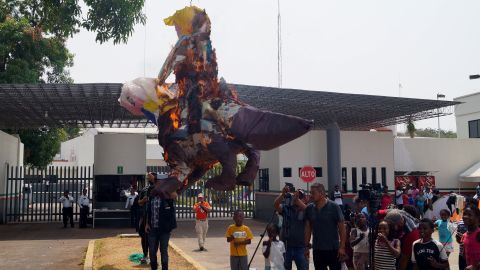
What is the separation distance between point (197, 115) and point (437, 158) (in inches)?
870

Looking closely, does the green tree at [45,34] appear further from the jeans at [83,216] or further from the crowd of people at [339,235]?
the jeans at [83,216]

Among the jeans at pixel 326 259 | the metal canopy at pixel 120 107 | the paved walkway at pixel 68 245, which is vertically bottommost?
the paved walkway at pixel 68 245

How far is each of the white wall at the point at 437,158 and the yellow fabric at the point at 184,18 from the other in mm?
20706

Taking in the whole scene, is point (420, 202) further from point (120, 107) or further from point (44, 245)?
point (44, 245)

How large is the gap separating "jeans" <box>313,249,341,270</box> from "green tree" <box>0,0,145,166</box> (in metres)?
4.54

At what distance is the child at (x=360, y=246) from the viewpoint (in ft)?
24.8

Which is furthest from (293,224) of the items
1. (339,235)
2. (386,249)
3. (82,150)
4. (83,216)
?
(82,150)

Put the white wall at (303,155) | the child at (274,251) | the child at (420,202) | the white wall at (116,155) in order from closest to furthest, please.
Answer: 1. the child at (274,251)
2. the child at (420,202)
3. the white wall at (116,155)
4. the white wall at (303,155)

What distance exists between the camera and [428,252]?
6059 mm

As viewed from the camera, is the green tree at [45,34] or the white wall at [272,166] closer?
the green tree at [45,34]

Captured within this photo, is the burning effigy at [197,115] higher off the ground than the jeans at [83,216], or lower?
higher

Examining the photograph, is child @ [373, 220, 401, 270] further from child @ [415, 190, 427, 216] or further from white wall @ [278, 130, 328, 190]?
white wall @ [278, 130, 328, 190]

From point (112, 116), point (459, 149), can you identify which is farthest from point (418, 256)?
point (459, 149)

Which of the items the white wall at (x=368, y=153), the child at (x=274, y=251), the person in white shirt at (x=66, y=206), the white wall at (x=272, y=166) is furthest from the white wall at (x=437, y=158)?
the child at (x=274, y=251)
